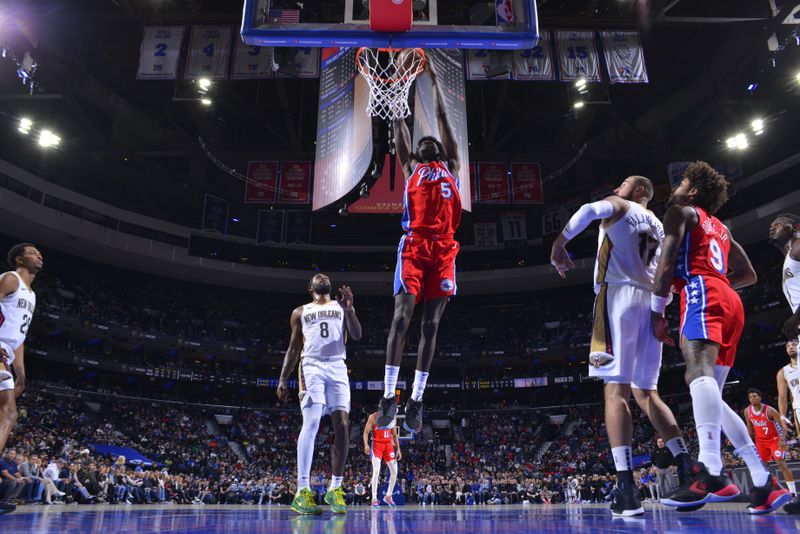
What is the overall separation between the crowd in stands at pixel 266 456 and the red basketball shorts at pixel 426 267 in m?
13.1

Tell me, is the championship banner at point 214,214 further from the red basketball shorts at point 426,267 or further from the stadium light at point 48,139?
the red basketball shorts at point 426,267

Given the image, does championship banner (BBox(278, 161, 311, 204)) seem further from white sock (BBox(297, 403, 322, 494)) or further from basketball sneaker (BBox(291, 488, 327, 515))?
basketball sneaker (BBox(291, 488, 327, 515))

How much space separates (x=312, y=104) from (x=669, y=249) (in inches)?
845

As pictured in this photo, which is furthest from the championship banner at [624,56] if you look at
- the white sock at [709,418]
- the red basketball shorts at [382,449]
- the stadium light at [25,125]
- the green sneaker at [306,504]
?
the stadium light at [25,125]

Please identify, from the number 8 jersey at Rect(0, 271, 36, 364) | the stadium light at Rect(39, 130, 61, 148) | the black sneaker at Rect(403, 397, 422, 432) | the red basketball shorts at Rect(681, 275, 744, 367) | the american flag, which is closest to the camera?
the red basketball shorts at Rect(681, 275, 744, 367)

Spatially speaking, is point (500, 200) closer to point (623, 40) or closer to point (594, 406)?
point (623, 40)

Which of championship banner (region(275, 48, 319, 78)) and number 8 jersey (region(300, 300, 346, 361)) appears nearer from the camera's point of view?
number 8 jersey (region(300, 300, 346, 361))

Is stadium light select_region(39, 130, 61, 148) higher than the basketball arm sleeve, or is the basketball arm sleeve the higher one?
stadium light select_region(39, 130, 61, 148)

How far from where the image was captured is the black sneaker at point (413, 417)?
5215 millimetres

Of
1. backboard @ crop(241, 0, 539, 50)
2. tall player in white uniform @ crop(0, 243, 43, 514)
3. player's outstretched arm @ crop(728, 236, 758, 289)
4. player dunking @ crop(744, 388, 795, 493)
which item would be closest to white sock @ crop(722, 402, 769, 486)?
player's outstretched arm @ crop(728, 236, 758, 289)

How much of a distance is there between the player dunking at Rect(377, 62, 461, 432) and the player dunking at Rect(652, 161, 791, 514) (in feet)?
6.23

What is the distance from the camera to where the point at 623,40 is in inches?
594

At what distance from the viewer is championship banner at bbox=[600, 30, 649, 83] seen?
47.5 feet

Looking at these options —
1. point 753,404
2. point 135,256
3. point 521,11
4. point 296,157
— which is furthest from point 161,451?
point 521,11
